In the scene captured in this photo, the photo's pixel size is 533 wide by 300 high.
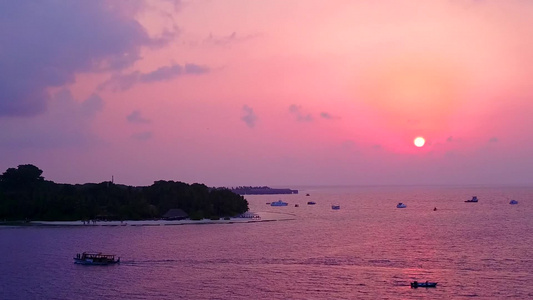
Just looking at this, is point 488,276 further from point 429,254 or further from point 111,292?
point 111,292

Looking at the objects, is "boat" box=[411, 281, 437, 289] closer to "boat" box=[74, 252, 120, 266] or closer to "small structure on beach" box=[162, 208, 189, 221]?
"boat" box=[74, 252, 120, 266]

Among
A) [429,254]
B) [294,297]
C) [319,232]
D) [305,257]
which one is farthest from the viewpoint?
[319,232]

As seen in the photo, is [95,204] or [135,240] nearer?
[135,240]

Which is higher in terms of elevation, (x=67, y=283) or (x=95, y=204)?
(x=95, y=204)

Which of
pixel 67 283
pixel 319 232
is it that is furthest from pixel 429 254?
pixel 67 283

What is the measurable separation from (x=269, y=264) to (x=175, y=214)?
62.3 m

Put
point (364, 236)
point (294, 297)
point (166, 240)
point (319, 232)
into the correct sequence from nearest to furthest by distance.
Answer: point (294, 297)
point (166, 240)
point (364, 236)
point (319, 232)

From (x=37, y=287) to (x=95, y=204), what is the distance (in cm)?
7196

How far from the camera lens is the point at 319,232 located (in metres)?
93.2

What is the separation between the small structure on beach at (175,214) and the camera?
384ft

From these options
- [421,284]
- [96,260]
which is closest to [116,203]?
[96,260]

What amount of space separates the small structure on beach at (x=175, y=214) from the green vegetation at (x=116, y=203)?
1720 millimetres

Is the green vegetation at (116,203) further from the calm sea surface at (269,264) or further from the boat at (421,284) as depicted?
the boat at (421,284)

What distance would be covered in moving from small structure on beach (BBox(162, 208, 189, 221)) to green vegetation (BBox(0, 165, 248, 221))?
1.72 m
